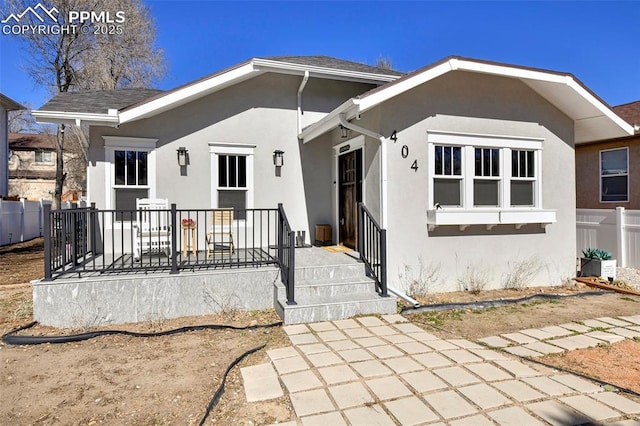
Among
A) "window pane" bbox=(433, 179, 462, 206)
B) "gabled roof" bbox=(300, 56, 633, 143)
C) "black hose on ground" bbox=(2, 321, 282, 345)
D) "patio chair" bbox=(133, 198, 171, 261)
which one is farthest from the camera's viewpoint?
"window pane" bbox=(433, 179, 462, 206)

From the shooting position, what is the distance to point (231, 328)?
4.58m

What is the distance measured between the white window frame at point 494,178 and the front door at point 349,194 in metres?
1.32

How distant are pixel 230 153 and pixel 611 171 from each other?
9538mm

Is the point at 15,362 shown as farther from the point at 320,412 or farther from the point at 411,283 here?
the point at 411,283

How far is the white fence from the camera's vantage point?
7.81 meters

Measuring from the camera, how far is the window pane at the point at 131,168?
675 centimetres

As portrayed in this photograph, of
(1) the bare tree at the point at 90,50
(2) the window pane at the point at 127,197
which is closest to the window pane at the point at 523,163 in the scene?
(2) the window pane at the point at 127,197

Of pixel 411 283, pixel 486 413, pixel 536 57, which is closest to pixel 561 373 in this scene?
pixel 486 413

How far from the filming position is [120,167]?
669 centimetres

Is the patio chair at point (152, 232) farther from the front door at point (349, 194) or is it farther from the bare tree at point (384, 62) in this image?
the bare tree at point (384, 62)

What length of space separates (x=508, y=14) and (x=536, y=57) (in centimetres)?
886

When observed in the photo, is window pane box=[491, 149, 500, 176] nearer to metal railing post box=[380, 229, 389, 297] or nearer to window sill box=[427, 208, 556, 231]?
window sill box=[427, 208, 556, 231]

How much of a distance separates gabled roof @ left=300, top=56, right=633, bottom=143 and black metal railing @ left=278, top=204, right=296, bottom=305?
1.94 meters

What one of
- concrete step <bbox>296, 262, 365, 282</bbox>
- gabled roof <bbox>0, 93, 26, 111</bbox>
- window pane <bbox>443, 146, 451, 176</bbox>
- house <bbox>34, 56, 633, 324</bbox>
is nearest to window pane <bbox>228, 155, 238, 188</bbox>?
house <bbox>34, 56, 633, 324</bbox>
